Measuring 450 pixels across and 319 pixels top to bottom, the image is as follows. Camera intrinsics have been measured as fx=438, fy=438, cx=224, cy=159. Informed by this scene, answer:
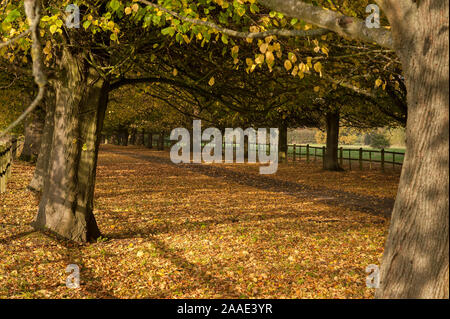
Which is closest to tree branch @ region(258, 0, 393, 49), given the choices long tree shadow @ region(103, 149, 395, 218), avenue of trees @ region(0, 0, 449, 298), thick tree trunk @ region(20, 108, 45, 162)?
avenue of trees @ region(0, 0, 449, 298)

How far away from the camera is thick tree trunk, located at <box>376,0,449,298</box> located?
352cm

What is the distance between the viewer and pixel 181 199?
13.4 meters

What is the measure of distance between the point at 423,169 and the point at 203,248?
4.85 meters

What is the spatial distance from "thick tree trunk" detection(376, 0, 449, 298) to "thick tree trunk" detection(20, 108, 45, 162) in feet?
66.9

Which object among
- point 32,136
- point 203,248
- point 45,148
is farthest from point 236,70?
point 32,136

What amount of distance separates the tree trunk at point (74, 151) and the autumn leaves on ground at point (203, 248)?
400mm

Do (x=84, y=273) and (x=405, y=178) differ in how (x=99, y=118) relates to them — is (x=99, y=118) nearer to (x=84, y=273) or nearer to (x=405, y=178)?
(x=84, y=273)

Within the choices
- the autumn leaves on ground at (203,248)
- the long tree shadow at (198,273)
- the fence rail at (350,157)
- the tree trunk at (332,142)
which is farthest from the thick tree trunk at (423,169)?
the fence rail at (350,157)

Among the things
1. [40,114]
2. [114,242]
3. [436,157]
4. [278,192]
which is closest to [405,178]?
[436,157]

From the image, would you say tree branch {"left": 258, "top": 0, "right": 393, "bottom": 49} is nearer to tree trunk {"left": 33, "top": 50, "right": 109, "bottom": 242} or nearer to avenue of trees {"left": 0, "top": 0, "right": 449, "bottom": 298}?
avenue of trees {"left": 0, "top": 0, "right": 449, "bottom": 298}

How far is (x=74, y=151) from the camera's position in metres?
8.06

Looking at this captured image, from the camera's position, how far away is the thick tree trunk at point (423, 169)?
352 cm

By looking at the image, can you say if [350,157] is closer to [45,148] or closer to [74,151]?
[45,148]
